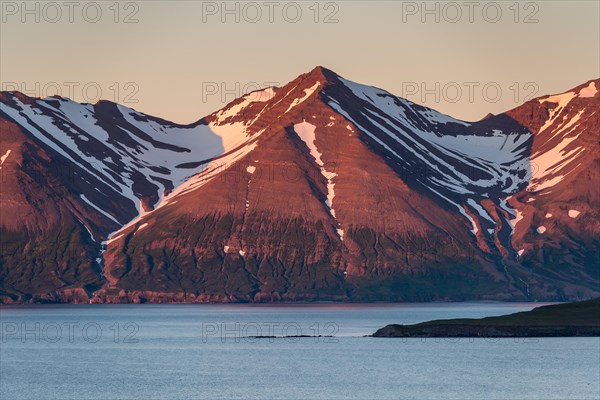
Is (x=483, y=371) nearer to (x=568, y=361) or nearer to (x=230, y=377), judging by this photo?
(x=568, y=361)

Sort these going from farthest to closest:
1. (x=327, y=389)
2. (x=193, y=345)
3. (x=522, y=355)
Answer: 1. (x=193, y=345)
2. (x=522, y=355)
3. (x=327, y=389)

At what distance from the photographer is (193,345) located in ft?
646

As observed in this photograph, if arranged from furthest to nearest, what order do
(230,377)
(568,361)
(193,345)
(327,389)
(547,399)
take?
(193,345) < (568,361) < (230,377) < (327,389) < (547,399)

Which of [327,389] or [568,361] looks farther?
[568,361]

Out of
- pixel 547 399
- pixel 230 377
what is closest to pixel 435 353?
pixel 230 377

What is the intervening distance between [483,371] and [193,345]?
57690mm

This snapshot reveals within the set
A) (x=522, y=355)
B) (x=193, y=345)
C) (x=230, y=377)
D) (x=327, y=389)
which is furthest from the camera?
(x=193, y=345)

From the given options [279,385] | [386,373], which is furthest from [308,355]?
[279,385]

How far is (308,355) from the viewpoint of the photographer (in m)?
175

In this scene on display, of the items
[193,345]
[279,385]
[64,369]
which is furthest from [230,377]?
[193,345]

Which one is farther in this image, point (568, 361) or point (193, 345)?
point (193, 345)

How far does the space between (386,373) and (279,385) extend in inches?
608

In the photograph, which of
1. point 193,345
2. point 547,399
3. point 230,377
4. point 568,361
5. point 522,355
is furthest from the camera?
point 193,345

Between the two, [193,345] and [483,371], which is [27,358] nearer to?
[193,345]
